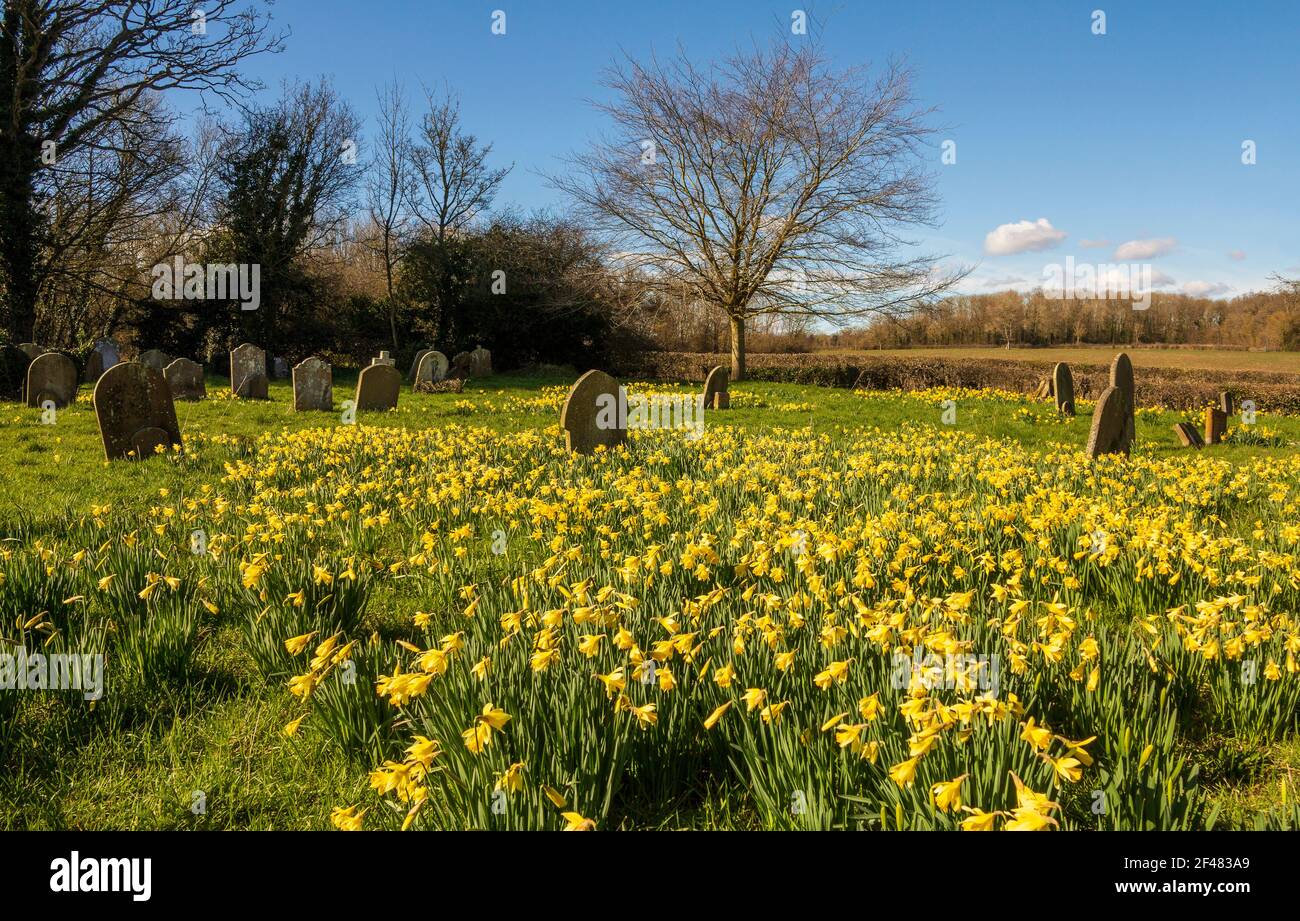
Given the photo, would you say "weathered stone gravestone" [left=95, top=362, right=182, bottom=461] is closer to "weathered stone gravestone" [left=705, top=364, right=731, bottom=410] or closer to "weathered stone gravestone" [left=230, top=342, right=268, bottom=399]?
"weathered stone gravestone" [left=230, top=342, right=268, bottom=399]

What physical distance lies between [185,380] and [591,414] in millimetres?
12677

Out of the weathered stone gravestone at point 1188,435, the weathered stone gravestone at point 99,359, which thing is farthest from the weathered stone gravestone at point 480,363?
the weathered stone gravestone at point 1188,435

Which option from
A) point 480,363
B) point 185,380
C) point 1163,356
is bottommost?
point 185,380

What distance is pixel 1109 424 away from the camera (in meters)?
9.65

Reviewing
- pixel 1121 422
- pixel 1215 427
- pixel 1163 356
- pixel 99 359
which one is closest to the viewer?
pixel 1121 422

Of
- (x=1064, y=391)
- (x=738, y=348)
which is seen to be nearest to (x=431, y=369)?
(x=738, y=348)

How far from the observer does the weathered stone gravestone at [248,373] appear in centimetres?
1788

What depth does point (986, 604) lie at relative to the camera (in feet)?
12.0

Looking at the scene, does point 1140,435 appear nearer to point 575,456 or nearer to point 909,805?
point 575,456

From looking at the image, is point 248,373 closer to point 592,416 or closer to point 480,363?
point 480,363

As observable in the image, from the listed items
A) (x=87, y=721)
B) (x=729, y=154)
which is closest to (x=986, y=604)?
(x=87, y=721)

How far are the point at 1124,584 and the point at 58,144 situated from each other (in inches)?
1035

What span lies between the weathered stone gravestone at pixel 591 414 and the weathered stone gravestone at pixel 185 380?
12098 millimetres
